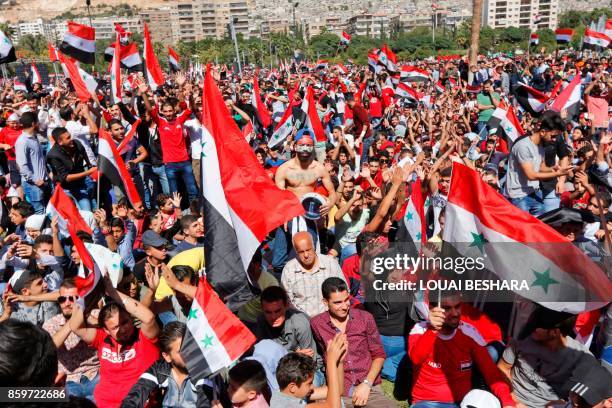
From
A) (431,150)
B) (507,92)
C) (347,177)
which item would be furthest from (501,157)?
(507,92)

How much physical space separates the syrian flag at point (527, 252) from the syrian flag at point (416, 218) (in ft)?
5.19

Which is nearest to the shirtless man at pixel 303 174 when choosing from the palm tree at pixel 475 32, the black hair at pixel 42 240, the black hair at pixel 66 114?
the black hair at pixel 42 240

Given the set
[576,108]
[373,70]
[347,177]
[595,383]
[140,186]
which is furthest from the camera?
[373,70]

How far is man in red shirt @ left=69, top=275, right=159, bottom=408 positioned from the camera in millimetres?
4168

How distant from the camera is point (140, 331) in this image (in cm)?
434

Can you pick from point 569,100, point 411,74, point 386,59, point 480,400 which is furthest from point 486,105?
point 480,400

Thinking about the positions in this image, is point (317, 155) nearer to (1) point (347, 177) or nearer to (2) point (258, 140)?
(2) point (258, 140)

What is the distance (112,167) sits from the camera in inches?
266

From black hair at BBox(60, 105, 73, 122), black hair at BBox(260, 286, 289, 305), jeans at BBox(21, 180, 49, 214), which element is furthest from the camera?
black hair at BBox(60, 105, 73, 122)

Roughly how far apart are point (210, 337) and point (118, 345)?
1.04 metres

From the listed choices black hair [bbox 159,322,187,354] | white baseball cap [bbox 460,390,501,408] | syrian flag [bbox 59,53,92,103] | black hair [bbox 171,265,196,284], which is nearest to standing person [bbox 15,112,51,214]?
syrian flag [bbox 59,53,92,103]

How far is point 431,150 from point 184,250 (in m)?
5.49

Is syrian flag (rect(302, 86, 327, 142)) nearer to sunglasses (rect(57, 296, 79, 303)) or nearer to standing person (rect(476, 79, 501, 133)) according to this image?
standing person (rect(476, 79, 501, 133))

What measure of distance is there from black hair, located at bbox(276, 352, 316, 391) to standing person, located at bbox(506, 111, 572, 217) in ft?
12.8
